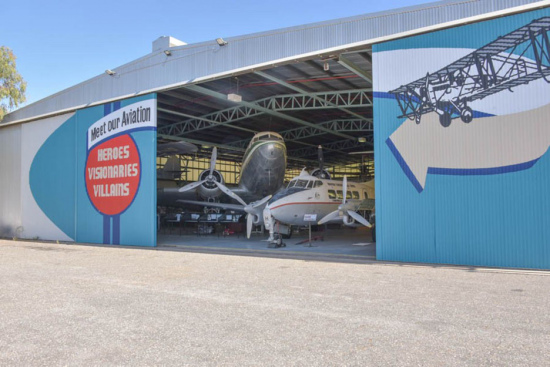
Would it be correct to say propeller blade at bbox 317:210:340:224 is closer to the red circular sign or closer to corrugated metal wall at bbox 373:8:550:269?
corrugated metal wall at bbox 373:8:550:269

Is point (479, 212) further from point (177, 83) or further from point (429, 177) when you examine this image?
point (177, 83)

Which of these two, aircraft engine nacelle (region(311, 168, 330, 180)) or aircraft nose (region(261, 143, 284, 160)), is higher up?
aircraft nose (region(261, 143, 284, 160))

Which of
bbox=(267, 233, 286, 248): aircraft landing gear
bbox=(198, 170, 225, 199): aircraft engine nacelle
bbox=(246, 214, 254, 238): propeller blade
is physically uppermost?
bbox=(198, 170, 225, 199): aircraft engine nacelle

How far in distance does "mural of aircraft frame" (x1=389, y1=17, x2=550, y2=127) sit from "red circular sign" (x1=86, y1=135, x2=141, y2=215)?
1211 centimetres

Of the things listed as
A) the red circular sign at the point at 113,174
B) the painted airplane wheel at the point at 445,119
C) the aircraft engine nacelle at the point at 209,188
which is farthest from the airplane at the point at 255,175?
the painted airplane wheel at the point at 445,119

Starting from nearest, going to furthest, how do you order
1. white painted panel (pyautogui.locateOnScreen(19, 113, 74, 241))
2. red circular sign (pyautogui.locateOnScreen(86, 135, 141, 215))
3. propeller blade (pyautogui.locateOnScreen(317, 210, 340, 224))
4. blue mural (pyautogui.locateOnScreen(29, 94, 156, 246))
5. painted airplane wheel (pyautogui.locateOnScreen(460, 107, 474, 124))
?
painted airplane wheel (pyautogui.locateOnScreen(460, 107, 474, 124))
blue mural (pyautogui.locateOnScreen(29, 94, 156, 246))
propeller blade (pyautogui.locateOnScreen(317, 210, 340, 224))
red circular sign (pyautogui.locateOnScreen(86, 135, 141, 215))
white painted panel (pyautogui.locateOnScreen(19, 113, 74, 241))

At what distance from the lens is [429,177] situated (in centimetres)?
1148

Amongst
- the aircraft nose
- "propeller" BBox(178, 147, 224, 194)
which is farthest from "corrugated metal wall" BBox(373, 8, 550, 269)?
"propeller" BBox(178, 147, 224, 194)

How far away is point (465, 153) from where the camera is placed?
1101cm

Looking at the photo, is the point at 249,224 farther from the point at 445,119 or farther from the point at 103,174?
the point at 445,119

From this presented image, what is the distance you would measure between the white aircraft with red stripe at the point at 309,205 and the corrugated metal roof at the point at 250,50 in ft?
20.1

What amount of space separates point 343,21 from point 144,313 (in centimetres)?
1046

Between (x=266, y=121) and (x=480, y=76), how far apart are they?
55.5ft

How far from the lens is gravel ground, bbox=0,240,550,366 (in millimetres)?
4371
